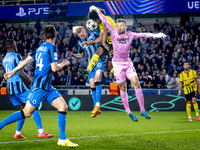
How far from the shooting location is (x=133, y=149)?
16.6 feet

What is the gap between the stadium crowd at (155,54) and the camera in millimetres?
15664

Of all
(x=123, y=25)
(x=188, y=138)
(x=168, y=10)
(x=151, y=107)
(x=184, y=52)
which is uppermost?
(x=168, y=10)

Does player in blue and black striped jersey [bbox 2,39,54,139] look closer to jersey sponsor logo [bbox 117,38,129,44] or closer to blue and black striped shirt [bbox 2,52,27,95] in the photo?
blue and black striped shirt [bbox 2,52,27,95]

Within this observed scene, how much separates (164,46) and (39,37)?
891 centimetres

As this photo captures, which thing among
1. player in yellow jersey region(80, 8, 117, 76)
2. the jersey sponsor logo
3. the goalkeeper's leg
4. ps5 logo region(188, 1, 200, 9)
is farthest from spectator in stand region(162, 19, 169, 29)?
the jersey sponsor logo

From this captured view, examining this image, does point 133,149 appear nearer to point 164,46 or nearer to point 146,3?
point 164,46

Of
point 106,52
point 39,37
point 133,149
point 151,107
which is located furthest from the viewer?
point 39,37

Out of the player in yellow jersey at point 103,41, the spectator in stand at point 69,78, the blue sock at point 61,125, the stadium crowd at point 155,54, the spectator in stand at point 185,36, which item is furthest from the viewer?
the spectator in stand at point 185,36

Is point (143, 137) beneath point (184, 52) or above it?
beneath

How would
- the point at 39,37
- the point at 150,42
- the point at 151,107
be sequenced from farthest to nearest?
the point at 39,37
the point at 150,42
the point at 151,107

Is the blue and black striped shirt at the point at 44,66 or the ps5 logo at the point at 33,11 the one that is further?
the ps5 logo at the point at 33,11

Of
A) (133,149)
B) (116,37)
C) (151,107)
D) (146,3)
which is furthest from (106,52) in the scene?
(146,3)

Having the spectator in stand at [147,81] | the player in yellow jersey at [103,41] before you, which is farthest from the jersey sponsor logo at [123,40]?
the spectator in stand at [147,81]

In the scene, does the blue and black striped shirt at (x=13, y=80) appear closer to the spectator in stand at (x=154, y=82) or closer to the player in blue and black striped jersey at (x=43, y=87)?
the player in blue and black striped jersey at (x=43, y=87)
